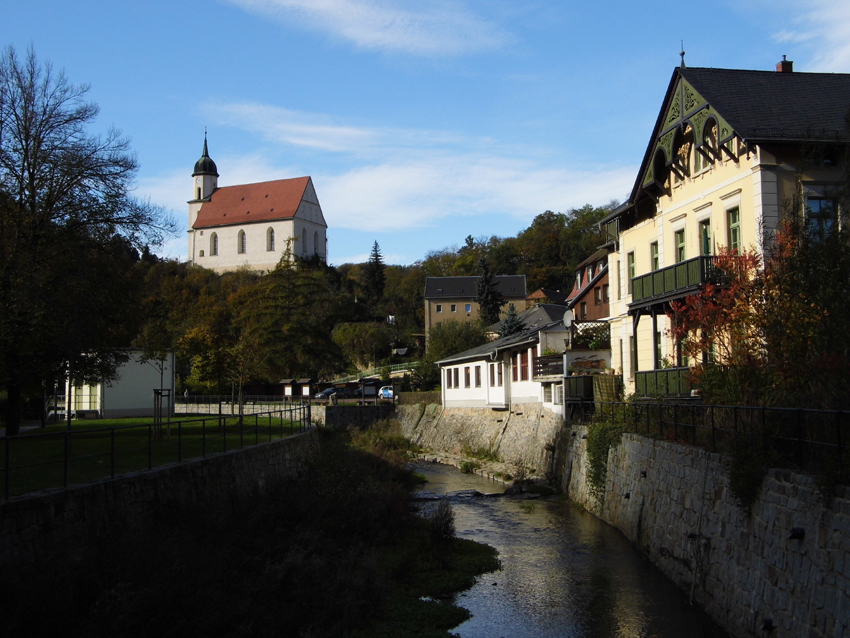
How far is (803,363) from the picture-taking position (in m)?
12.3

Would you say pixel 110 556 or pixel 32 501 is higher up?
pixel 32 501

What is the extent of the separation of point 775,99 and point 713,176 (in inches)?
106

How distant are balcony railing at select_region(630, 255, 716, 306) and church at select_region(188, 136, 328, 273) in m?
95.1

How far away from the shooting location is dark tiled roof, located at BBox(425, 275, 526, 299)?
9394cm

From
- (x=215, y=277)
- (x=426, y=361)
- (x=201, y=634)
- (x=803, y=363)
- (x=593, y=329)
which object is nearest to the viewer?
(x=201, y=634)

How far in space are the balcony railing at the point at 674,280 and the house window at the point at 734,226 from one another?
3.93ft

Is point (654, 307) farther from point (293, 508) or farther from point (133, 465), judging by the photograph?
point (133, 465)

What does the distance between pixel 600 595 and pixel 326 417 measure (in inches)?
1467

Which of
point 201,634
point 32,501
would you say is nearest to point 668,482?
point 201,634

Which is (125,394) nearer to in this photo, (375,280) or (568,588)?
(568,588)

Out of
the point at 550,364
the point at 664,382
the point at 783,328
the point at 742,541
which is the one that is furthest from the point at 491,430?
the point at 742,541

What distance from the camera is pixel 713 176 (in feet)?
74.3

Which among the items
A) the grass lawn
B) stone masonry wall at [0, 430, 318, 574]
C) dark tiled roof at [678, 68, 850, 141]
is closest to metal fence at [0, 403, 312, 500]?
the grass lawn

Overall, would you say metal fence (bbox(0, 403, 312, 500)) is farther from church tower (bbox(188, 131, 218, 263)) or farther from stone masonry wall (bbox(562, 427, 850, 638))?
church tower (bbox(188, 131, 218, 263))
